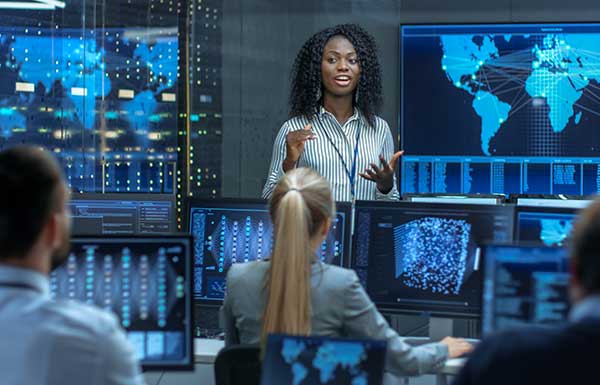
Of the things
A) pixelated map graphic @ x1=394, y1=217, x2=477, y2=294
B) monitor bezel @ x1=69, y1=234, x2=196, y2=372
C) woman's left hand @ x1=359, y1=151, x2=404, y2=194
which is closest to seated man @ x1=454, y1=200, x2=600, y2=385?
monitor bezel @ x1=69, y1=234, x2=196, y2=372

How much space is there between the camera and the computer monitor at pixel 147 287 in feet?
8.93

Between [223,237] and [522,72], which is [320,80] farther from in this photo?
[522,72]

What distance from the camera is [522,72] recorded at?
7.38 meters

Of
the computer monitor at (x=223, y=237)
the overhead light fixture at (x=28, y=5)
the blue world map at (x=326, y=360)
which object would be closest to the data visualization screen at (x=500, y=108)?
the overhead light fixture at (x=28, y=5)

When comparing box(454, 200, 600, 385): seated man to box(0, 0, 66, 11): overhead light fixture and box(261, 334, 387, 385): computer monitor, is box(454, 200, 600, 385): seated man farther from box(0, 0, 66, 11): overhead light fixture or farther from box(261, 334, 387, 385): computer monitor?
box(0, 0, 66, 11): overhead light fixture

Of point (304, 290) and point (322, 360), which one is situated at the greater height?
point (304, 290)

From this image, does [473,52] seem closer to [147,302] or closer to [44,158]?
[147,302]

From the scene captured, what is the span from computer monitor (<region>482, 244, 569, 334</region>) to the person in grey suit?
330 mm

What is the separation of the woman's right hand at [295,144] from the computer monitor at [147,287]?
5.17 feet

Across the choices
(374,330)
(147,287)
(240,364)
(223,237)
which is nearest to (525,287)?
(374,330)

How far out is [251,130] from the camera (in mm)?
6676

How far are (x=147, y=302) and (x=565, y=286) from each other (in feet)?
3.52

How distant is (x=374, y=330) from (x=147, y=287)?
0.61 m

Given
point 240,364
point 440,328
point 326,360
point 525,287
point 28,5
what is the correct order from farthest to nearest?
1. point 28,5
2. point 440,328
3. point 240,364
4. point 525,287
5. point 326,360
